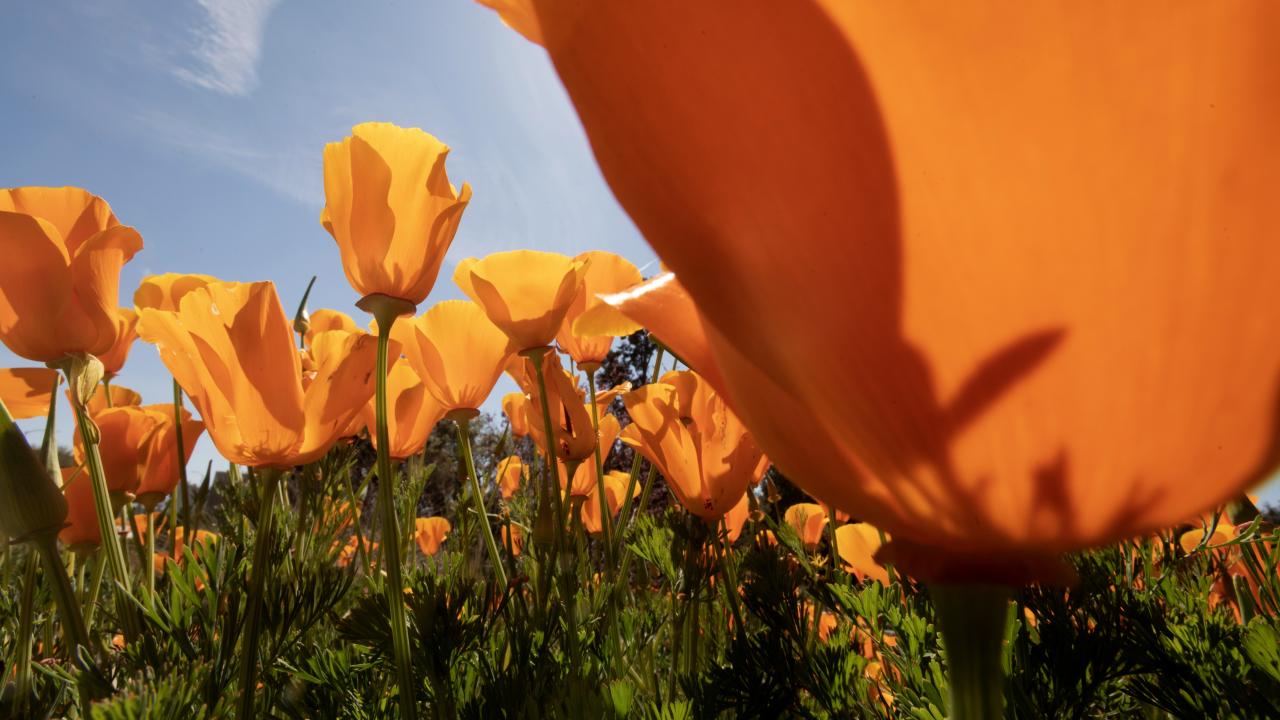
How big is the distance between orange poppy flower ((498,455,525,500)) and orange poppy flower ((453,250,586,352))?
96 cm

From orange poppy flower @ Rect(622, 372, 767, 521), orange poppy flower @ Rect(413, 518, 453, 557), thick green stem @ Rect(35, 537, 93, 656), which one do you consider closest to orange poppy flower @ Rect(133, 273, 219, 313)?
thick green stem @ Rect(35, 537, 93, 656)

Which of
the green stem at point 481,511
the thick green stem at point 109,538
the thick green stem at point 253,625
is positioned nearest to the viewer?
the thick green stem at point 253,625

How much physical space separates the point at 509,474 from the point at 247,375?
4.78 feet

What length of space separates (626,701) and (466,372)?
65 centimetres

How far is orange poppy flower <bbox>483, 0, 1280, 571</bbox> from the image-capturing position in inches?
6.8

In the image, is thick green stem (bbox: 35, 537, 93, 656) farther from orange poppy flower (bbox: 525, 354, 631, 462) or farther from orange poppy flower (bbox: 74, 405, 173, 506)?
orange poppy flower (bbox: 525, 354, 631, 462)

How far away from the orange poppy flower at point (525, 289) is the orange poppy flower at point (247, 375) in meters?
0.28

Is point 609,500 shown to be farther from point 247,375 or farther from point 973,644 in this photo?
point 973,644

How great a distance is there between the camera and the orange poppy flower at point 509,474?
1.98 m

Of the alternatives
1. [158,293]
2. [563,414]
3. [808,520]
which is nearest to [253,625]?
[563,414]

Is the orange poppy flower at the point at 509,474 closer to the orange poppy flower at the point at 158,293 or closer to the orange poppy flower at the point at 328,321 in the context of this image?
the orange poppy flower at the point at 328,321

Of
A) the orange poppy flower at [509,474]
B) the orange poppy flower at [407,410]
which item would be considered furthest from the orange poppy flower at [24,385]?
the orange poppy flower at [509,474]

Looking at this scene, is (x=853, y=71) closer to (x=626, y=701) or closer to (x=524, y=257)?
(x=626, y=701)

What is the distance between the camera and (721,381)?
0.30 m
